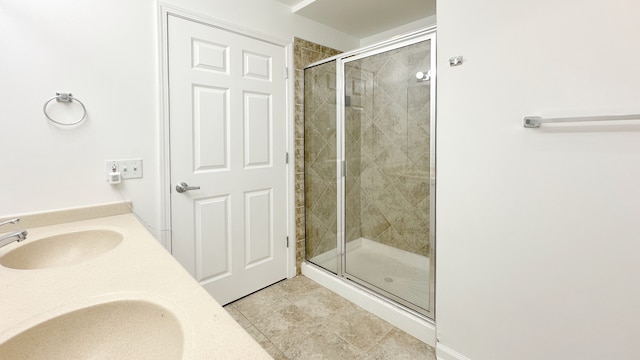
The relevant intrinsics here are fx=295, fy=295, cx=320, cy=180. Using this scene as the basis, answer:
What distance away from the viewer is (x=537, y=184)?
124 centimetres

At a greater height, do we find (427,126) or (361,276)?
(427,126)

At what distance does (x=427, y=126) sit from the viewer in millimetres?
2176

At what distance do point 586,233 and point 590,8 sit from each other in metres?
0.84

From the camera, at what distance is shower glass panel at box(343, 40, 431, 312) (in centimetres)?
220

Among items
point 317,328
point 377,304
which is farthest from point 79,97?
point 377,304

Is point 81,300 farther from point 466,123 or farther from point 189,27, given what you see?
point 189,27

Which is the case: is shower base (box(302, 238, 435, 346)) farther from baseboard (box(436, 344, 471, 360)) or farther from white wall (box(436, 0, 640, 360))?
white wall (box(436, 0, 640, 360))

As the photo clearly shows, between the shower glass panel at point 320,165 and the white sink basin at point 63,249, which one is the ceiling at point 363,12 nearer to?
the shower glass panel at point 320,165

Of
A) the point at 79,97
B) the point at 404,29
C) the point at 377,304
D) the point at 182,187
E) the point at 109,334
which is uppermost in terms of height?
the point at 404,29

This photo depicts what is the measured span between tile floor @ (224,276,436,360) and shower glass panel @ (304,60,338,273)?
38 cm

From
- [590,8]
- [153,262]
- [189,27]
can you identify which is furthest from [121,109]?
[590,8]

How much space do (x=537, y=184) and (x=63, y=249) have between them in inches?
81.1

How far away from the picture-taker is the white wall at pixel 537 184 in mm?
1064

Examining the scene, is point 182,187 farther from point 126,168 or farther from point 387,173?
point 387,173
